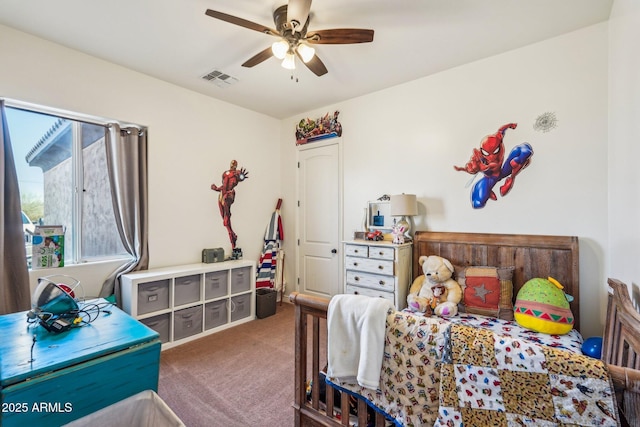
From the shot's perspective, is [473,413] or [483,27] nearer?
[473,413]

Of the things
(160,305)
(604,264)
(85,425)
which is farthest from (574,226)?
(160,305)

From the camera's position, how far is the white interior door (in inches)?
156

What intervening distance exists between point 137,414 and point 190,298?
192 cm

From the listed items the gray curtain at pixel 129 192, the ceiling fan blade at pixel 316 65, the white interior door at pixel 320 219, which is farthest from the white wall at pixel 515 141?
the gray curtain at pixel 129 192

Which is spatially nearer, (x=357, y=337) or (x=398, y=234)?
(x=357, y=337)

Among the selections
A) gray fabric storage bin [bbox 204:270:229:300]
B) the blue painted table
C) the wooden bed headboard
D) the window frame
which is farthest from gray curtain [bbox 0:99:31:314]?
the wooden bed headboard

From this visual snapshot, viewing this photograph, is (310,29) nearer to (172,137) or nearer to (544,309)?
(172,137)

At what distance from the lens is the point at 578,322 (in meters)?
2.34

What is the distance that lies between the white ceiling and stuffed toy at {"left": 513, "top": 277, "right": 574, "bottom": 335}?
2.09 meters

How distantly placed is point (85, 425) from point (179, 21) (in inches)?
104

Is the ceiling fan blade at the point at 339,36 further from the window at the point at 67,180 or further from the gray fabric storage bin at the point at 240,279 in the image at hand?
the gray fabric storage bin at the point at 240,279

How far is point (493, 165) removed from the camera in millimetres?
2758

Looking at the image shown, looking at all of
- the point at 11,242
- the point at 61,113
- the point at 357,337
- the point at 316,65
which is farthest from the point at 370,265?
the point at 61,113

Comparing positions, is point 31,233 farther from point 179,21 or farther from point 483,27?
point 483,27
